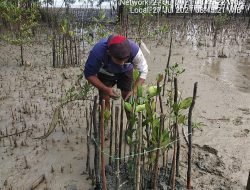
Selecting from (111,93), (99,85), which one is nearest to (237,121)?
(111,93)

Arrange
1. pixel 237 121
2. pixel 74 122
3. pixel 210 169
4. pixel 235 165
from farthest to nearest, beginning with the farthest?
pixel 237 121, pixel 74 122, pixel 235 165, pixel 210 169

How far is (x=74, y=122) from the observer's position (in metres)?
4.29

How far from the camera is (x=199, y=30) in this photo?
12.7m

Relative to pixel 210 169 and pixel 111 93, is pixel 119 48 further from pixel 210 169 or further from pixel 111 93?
pixel 210 169

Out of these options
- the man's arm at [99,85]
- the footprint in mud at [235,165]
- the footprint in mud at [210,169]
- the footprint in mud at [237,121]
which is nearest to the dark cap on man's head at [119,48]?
the man's arm at [99,85]

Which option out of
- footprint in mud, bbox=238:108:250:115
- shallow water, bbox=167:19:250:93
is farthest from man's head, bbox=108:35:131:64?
shallow water, bbox=167:19:250:93

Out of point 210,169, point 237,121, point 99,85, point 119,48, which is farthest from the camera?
point 237,121

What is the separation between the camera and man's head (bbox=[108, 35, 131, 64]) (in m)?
2.79

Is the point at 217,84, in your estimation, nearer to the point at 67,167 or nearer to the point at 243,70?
the point at 243,70

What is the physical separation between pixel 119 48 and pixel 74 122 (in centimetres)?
177

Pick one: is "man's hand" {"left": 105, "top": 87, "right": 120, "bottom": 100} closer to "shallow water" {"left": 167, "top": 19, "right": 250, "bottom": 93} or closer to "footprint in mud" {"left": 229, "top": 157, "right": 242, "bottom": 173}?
"footprint in mud" {"left": 229, "top": 157, "right": 242, "bottom": 173}

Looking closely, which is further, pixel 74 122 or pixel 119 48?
pixel 74 122

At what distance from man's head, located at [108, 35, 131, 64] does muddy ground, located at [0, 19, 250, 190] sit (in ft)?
3.74

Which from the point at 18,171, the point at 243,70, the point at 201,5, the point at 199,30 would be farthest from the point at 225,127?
the point at 201,5
